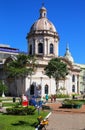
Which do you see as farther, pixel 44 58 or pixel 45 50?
pixel 45 50

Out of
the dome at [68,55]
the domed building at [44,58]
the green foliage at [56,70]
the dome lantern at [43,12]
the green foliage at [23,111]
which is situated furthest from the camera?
the dome at [68,55]

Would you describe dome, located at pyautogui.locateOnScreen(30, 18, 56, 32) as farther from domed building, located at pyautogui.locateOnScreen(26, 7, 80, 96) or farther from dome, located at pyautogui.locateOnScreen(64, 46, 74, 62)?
dome, located at pyautogui.locateOnScreen(64, 46, 74, 62)

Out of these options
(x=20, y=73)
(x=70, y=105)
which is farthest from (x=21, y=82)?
(x=70, y=105)

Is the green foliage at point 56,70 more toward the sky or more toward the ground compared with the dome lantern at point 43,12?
more toward the ground

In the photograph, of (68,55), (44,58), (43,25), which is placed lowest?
(44,58)

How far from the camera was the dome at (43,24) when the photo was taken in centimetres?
8653

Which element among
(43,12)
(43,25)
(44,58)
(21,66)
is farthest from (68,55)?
(21,66)

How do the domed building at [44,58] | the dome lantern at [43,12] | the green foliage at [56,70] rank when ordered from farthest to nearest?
the dome lantern at [43,12] → the domed building at [44,58] → the green foliage at [56,70]

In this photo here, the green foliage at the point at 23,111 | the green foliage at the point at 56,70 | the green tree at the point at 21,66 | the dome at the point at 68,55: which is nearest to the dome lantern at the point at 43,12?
the green foliage at the point at 56,70

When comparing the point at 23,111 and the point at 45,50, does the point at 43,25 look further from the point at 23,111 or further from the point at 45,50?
the point at 23,111

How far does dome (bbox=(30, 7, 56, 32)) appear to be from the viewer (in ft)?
284

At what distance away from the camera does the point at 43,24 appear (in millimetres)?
86875

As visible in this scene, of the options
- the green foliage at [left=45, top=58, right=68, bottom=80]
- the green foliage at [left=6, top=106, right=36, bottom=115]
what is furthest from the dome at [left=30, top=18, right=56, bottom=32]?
the green foliage at [left=6, top=106, right=36, bottom=115]

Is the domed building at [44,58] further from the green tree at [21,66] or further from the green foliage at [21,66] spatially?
the green foliage at [21,66]
